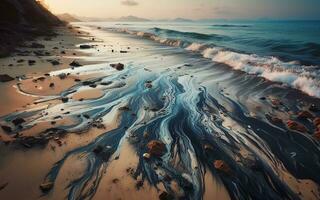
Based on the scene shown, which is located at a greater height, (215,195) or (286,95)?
(215,195)

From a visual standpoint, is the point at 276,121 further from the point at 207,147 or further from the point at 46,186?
the point at 46,186

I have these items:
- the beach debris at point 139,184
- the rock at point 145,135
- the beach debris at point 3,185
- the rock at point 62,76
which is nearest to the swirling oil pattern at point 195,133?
the rock at point 145,135

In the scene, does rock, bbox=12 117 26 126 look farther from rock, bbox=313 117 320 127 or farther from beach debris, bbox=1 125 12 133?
rock, bbox=313 117 320 127

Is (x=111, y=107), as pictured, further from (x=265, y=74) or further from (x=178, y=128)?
(x=265, y=74)

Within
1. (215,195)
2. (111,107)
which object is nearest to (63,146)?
(111,107)

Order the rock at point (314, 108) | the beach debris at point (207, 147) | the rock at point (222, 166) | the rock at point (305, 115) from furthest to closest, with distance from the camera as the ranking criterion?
1. the rock at point (314, 108)
2. the rock at point (305, 115)
3. the beach debris at point (207, 147)
4. the rock at point (222, 166)

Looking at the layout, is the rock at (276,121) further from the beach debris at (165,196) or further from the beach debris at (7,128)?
the beach debris at (7,128)
